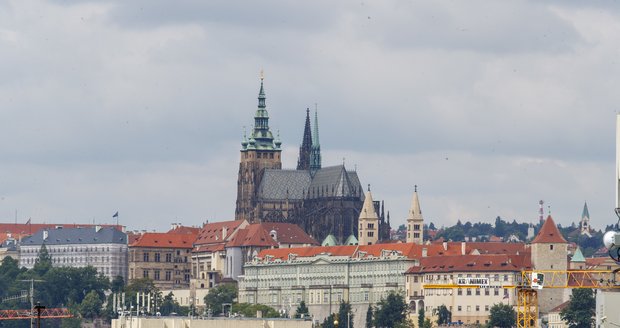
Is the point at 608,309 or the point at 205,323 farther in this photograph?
the point at 205,323

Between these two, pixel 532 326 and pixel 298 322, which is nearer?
pixel 532 326

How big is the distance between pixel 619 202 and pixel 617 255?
1947 mm

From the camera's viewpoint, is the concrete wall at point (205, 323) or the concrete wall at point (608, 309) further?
the concrete wall at point (205, 323)

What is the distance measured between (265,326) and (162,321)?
28.6 ft

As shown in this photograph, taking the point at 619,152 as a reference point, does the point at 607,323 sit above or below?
below

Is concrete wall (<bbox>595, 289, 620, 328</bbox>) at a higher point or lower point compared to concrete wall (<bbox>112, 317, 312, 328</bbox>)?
lower

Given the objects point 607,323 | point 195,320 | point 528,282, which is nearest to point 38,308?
point 607,323

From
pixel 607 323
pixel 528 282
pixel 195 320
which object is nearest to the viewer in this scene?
pixel 607 323

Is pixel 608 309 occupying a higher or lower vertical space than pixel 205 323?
lower

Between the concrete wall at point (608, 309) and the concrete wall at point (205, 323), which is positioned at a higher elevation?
the concrete wall at point (205, 323)

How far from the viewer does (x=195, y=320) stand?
181 meters

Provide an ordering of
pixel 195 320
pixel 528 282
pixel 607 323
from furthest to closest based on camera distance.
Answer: pixel 195 320, pixel 528 282, pixel 607 323

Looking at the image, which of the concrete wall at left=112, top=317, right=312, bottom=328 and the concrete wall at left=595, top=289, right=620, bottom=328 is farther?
the concrete wall at left=112, top=317, right=312, bottom=328

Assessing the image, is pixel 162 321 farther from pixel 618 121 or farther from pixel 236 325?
pixel 618 121
